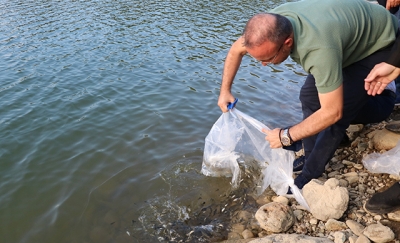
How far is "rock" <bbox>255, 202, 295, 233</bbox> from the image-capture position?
11.5 feet

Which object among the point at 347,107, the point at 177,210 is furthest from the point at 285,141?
the point at 177,210

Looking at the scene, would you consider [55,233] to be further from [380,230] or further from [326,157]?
[380,230]

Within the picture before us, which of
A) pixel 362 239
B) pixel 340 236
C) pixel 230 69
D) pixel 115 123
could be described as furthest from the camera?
pixel 115 123

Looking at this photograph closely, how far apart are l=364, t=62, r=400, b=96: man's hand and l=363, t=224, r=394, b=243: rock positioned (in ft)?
3.85

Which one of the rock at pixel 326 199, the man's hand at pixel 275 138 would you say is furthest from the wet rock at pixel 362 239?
the man's hand at pixel 275 138

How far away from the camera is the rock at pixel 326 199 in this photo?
340 cm

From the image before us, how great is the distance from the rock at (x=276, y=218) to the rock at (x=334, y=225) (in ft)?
1.12

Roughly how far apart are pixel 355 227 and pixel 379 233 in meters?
0.24

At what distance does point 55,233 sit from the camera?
4113 mm

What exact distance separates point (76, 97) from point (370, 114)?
5614 mm

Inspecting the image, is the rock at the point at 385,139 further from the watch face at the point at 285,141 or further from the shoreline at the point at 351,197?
the watch face at the point at 285,141

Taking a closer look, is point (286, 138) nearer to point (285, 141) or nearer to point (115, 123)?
point (285, 141)

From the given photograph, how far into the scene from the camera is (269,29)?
273cm

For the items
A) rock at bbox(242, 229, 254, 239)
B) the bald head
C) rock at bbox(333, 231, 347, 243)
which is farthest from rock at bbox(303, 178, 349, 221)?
the bald head
